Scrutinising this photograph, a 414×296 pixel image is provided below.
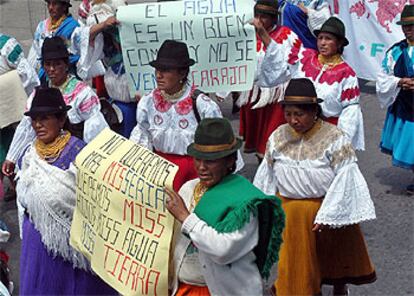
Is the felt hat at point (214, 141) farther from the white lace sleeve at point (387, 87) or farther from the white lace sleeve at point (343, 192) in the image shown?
the white lace sleeve at point (387, 87)

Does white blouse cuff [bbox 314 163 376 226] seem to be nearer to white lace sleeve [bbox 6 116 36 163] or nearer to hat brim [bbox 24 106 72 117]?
hat brim [bbox 24 106 72 117]

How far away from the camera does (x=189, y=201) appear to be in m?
4.68

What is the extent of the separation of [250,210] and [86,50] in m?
3.88

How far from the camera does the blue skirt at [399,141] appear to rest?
330 inches

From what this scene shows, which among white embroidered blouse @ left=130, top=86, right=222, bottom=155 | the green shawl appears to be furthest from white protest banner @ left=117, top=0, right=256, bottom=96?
the green shawl

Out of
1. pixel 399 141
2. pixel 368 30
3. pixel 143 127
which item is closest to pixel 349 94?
pixel 143 127

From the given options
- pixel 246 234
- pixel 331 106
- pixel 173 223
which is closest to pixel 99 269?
pixel 173 223

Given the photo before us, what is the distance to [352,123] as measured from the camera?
667 cm

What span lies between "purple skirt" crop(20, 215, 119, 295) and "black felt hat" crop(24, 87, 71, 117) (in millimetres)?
664

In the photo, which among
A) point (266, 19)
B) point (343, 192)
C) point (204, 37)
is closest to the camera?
point (343, 192)

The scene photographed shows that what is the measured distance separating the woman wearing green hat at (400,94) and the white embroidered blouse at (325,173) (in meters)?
2.73

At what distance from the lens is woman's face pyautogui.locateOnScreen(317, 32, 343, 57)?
6953 mm

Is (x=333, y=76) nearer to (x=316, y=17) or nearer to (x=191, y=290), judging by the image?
(x=191, y=290)

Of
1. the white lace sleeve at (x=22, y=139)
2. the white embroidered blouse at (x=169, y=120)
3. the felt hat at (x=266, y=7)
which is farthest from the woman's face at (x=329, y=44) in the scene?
the white lace sleeve at (x=22, y=139)
